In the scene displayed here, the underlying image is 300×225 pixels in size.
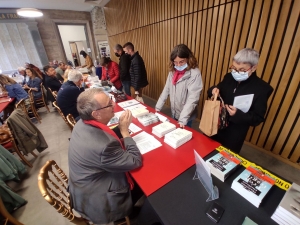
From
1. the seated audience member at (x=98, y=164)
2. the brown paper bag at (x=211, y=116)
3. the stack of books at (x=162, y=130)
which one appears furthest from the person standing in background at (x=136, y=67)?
the seated audience member at (x=98, y=164)

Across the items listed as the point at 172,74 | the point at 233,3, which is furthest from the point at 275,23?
the point at 172,74

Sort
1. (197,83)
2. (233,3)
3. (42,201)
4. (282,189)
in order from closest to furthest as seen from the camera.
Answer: (282,189) < (197,83) < (42,201) < (233,3)

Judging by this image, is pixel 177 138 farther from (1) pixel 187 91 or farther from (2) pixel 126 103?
(2) pixel 126 103

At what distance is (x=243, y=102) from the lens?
53.6 inches

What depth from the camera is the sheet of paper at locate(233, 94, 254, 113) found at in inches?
52.3

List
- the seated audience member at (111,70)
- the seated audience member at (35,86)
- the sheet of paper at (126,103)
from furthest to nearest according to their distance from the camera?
the seated audience member at (35,86) → the seated audience member at (111,70) → the sheet of paper at (126,103)

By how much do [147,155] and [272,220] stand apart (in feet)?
2.82

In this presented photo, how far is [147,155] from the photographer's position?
1237 mm

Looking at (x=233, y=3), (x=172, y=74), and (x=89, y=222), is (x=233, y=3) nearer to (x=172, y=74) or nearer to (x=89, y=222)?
(x=172, y=74)

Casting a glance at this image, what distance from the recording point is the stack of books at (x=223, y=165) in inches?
38.5

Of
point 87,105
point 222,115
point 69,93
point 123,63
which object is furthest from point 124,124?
point 123,63

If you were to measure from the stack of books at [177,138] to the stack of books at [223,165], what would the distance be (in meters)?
0.32

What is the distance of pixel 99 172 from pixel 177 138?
28.3 inches

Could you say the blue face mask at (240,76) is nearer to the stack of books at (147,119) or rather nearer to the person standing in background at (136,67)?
the stack of books at (147,119)
